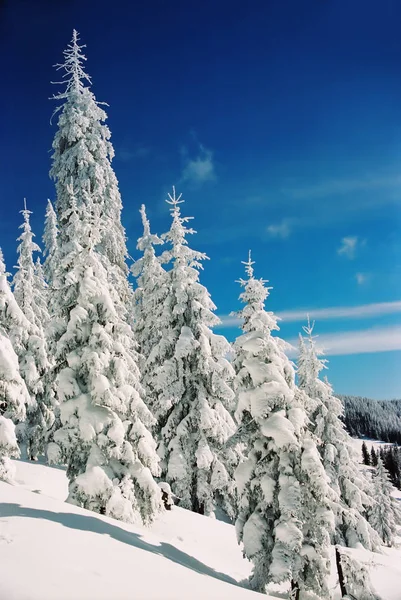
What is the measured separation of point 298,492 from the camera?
43.2 feet

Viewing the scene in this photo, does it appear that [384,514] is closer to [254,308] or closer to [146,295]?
[146,295]

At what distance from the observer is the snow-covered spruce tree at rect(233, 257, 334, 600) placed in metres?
13.0

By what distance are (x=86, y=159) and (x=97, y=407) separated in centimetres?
1513

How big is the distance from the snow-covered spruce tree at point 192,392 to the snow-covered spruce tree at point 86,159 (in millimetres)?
3723

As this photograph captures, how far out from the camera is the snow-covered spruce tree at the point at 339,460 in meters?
25.5

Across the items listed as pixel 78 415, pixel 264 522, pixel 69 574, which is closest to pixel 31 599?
pixel 69 574

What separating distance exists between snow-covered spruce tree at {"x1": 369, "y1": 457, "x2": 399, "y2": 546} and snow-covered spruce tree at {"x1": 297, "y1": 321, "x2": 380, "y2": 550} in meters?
25.4

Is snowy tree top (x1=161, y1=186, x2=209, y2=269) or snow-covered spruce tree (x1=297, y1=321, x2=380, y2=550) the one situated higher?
snowy tree top (x1=161, y1=186, x2=209, y2=269)

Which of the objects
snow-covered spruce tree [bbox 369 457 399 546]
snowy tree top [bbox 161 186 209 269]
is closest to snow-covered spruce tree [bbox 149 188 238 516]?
snowy tree top [bbox 161 186 209 269]

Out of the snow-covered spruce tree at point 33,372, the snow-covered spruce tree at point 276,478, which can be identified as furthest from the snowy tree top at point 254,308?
the snow-covered spruce tree at point 33,372

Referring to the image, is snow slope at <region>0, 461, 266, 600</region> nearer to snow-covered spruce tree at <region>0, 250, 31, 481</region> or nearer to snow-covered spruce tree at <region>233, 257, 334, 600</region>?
snow-covered spruce tree at <region>0, 250, 31, 481</region>

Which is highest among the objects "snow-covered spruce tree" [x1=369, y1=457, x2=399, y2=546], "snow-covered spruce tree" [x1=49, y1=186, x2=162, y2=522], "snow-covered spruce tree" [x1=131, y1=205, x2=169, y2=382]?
"snow-covered spruce tree" [x1=131, y1=205, x2=169, y2=382]

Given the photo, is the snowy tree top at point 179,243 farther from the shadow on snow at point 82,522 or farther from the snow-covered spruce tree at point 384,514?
the snow-covered spruce tree at point 384,514

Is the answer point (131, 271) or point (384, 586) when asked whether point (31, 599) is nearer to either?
point (384, 586)
